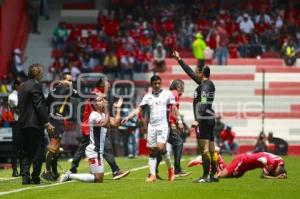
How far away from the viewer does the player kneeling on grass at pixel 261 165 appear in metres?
20.2

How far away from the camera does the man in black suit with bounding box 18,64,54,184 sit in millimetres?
18875

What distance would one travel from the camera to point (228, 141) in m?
36.5

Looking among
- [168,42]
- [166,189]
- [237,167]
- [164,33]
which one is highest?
[164,33]

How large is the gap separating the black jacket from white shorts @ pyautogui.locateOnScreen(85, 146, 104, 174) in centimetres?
115

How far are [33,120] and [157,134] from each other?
230 centimetres

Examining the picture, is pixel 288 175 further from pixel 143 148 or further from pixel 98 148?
pixel 143 148

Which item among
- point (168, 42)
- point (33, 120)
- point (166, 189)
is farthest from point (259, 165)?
point (168, 42)

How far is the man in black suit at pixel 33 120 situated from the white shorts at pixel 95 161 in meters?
0.98

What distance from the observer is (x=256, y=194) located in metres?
16.4

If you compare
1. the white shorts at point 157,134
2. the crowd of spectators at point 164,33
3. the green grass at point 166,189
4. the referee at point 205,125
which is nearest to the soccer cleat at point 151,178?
the green grass at point 166,189

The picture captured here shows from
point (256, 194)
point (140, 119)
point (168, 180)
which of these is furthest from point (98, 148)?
point (140, 119)

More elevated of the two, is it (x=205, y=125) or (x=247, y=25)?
(x=247, y=25)

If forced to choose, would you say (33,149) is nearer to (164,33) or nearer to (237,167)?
(237,167)

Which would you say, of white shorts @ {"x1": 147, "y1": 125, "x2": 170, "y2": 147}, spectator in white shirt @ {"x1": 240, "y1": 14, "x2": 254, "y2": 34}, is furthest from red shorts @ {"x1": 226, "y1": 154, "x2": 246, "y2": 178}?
spectator in white shirt @ {"x1": 240, "y1": 14, "x2": 254, "y2": 34}
